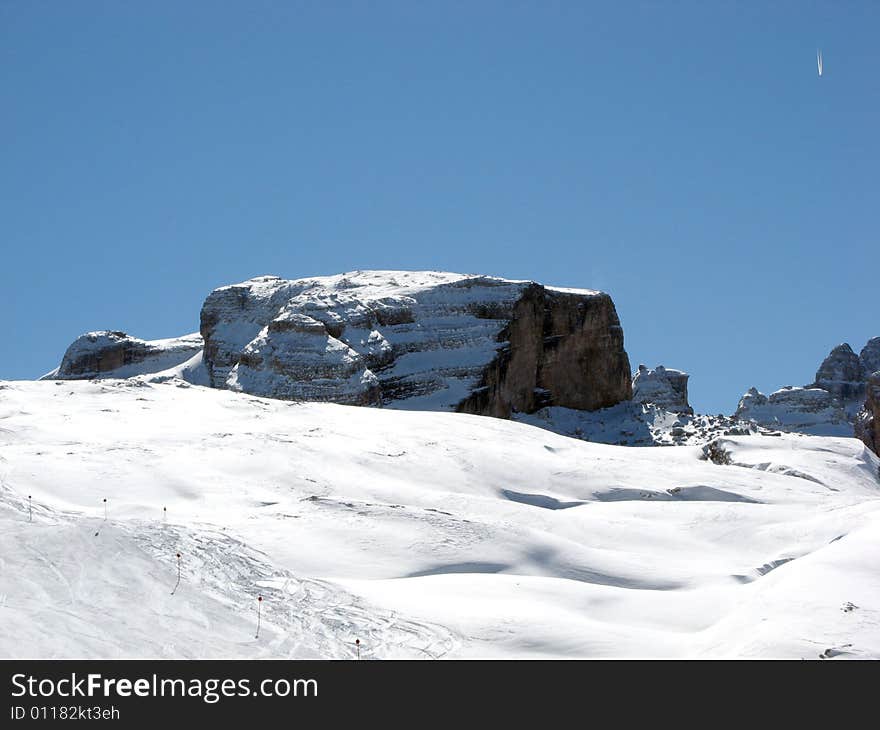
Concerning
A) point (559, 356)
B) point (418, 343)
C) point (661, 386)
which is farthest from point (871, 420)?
point (661, 386)

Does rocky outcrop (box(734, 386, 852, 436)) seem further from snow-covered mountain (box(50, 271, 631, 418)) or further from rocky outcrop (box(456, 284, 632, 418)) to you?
snow-covered mountain (box(50, 271, 631, 418))

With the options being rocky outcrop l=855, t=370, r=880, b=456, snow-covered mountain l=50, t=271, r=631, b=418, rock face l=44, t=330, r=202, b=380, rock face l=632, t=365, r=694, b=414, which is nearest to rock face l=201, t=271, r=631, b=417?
snow-covered mountain l=50, t=271, r=631, b=418

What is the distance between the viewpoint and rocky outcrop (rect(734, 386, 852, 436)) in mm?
121062

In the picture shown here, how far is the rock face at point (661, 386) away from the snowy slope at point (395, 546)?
8715 cm

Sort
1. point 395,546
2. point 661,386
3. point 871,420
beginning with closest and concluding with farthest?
point 395,546 < point 871,420 < point 661,386

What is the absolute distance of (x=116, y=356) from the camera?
106m

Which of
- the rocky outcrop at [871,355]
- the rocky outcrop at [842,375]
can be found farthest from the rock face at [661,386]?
the rocky outcrop at [871,355]

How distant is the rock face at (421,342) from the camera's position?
6831cm

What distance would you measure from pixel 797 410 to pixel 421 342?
69686 millimetres

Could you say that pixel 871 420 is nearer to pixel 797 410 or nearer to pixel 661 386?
pixel 661 386

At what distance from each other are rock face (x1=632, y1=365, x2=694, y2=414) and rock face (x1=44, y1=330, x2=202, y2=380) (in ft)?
163
